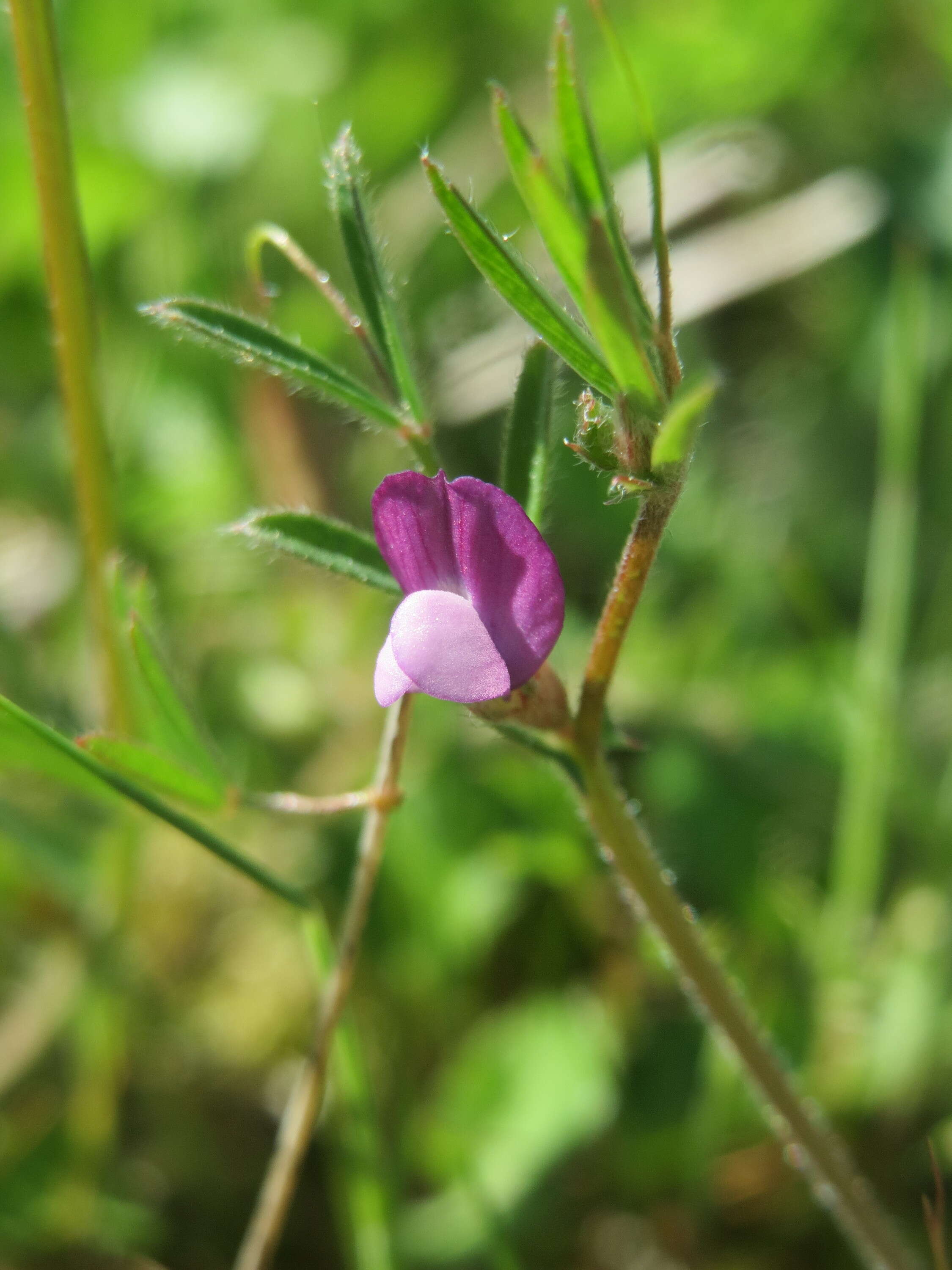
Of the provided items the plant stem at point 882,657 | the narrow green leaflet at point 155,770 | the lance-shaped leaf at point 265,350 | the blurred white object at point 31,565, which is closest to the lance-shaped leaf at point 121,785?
the narrow green leaflet at point 155,770

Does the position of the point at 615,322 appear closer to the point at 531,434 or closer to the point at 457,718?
the point at 531,434

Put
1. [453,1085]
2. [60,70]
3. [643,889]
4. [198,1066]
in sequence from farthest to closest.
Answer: [198,1066], [453,1085], [60,70], [643,889]

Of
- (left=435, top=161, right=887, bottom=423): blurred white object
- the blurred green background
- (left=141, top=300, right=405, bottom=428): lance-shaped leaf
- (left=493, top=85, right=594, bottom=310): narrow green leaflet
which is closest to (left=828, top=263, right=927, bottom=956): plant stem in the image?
Answer: the blurred green background

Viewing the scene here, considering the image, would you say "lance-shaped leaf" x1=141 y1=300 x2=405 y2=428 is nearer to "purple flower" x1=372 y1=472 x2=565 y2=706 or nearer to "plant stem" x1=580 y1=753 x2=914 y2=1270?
"purple flower" x1=372 y1=472 x2=565 y2=706

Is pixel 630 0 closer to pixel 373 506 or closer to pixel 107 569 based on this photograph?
pixel 107 569

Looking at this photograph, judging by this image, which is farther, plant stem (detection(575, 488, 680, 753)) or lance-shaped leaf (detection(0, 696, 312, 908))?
lance-shaped leaf (detection(0, 696, 312, 908))

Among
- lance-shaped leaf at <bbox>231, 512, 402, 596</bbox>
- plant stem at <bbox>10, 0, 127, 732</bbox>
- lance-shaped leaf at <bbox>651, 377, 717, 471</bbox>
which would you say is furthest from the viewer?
plant stem at <bbox>10, 0, 127, 732</bbox>

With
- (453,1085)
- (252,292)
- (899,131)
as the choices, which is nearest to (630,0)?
(899,131)
